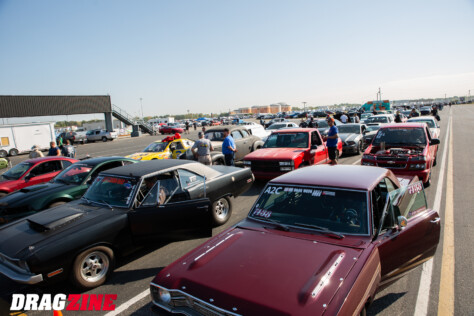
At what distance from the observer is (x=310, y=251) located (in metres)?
2.75

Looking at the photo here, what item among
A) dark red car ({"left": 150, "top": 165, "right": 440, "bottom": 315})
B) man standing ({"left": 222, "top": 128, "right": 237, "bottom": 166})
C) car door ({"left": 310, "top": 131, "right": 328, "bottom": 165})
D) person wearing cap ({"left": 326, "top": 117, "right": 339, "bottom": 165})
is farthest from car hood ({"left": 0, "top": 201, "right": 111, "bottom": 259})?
person wearing cap ({"left": 326, "top": 117, "right": 339, "bottom": 165})

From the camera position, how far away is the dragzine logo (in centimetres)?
364

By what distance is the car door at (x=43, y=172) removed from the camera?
8.31 meters

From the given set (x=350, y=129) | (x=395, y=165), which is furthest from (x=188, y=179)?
(x=350, y=129)

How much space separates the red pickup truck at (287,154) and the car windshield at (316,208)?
4836 mm

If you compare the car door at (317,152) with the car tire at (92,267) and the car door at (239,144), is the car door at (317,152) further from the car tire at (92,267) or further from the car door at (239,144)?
the car tire at (92,267)

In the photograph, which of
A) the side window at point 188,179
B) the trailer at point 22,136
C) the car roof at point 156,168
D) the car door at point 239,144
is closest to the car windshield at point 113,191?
the car roof at point 156,168

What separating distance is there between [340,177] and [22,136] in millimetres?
31182

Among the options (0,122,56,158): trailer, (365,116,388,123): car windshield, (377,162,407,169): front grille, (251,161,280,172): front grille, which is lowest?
(377,162,407,169): front grille

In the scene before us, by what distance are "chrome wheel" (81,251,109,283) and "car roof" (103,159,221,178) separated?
1.41m

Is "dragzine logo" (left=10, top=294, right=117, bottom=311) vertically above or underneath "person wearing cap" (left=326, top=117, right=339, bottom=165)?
underneath

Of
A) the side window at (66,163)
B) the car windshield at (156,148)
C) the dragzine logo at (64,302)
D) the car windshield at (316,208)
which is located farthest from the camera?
the car windshield at (156,148)

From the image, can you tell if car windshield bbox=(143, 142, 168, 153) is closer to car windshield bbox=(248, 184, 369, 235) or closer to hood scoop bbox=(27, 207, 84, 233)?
hood scoop bbox=(27, 207, 84, 233)

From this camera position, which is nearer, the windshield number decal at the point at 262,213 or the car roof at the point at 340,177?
the car roof at the point at 340,177
